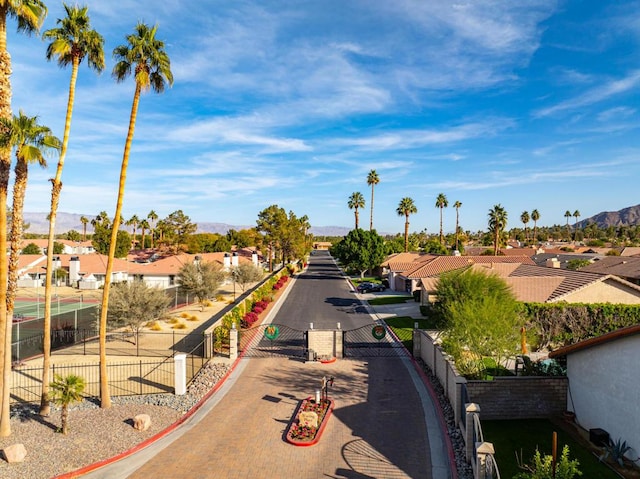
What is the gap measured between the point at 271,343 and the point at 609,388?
21278 mm

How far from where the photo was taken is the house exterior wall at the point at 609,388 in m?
14.1

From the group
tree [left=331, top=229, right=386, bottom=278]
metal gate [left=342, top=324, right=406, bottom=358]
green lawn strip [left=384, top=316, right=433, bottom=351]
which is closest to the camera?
metal gate [left=342, top=324, right=406, bottom=358]

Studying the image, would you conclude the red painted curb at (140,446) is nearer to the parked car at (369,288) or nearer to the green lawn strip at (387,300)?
the green lawn strip at (387,300)

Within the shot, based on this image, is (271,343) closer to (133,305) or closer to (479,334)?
(133,305)

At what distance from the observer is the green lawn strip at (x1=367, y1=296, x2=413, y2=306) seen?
167ft

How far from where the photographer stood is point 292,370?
25062 millimetres

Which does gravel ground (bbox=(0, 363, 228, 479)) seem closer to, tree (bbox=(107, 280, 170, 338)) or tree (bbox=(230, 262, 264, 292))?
tree (bbox=(107, 280, 170, 338))

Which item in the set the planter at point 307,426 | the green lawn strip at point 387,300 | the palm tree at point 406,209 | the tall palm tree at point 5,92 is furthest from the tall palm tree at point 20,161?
the palm tree at point 406,209

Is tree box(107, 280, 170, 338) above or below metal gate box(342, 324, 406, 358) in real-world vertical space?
above

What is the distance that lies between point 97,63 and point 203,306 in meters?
33.4

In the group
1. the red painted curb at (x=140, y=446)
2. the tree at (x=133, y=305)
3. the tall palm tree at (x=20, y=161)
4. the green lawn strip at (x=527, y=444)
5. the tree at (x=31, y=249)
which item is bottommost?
the red painted curb at (x=140, y=446)

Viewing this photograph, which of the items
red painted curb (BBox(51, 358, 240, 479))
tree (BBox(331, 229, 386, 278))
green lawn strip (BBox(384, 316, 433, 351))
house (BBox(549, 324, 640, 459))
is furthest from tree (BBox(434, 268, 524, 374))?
tree (BBox(331, 229, 386, 278))

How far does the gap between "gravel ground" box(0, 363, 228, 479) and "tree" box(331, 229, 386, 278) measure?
5456 cm

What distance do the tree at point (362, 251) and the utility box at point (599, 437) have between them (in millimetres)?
58131
